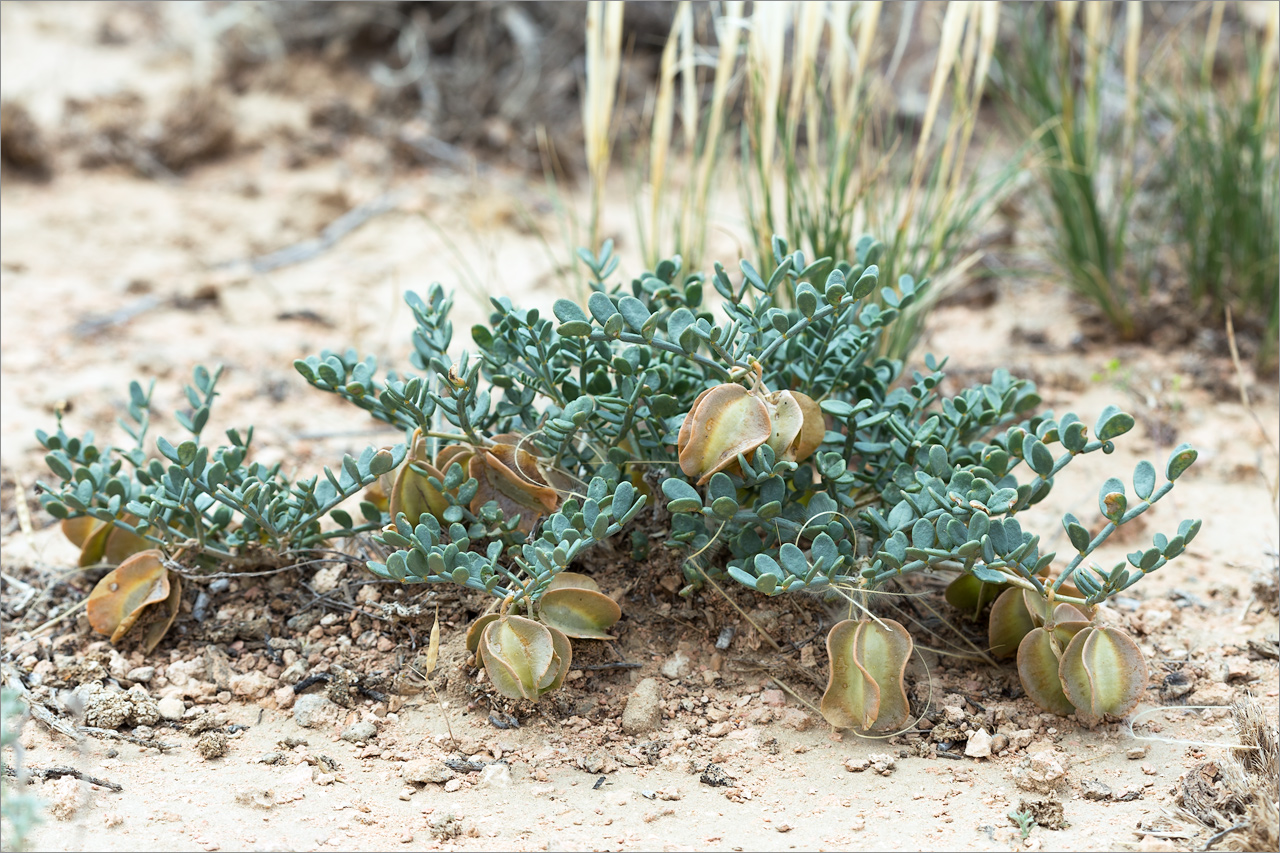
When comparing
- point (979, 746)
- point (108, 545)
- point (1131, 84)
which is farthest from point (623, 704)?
point (1131, 84)

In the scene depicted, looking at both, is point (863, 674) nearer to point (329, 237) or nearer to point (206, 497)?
point (206, 497)

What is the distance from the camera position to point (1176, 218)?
3.53 meters

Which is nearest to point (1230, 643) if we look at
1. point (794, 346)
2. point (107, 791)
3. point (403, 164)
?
point (794, 346)

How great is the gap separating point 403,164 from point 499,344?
3.23m

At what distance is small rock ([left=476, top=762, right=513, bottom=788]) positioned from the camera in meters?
1.58

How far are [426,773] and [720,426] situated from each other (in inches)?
26.7

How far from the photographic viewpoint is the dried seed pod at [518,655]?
159 centimetres

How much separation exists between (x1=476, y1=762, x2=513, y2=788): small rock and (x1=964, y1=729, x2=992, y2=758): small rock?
0.71m

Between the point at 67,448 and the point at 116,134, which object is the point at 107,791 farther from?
the point at 116,134

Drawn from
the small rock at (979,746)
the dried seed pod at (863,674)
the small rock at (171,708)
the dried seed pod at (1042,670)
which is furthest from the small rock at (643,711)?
the small rock at (171,708)

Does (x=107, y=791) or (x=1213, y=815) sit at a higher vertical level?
(x=1213, y=815)

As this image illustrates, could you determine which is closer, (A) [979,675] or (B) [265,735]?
(B) [265,735]

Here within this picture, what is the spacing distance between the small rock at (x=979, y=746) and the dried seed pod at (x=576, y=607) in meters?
0.58

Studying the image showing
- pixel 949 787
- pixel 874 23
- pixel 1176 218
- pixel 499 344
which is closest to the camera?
pixel 949 787
